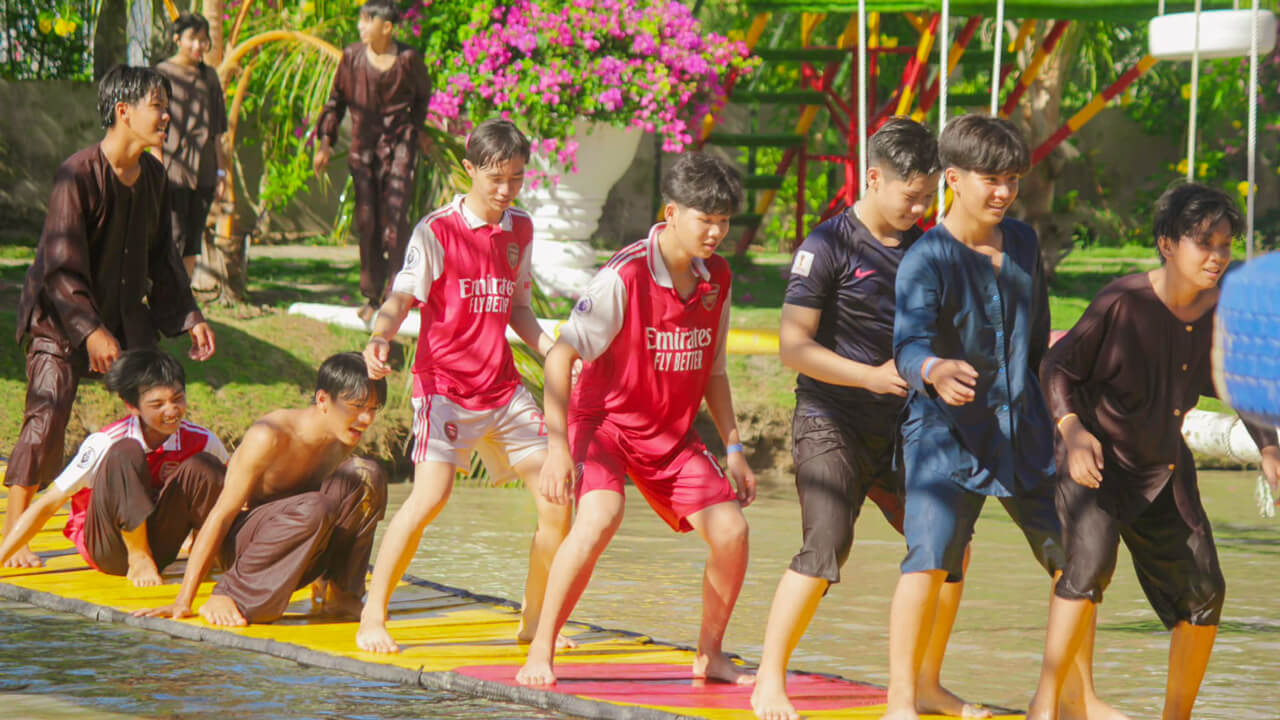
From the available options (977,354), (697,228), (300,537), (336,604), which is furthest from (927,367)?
(336,604)

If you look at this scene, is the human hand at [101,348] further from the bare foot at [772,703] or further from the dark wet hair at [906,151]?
the dark wet hair at [906,151]

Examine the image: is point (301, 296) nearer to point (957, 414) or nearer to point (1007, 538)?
point (1007, 538)

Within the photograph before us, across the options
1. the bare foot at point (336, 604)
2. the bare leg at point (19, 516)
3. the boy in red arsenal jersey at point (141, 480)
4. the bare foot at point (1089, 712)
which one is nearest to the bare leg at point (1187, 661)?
the bare foot at point (1089, 712)

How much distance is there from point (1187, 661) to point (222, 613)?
3.09m

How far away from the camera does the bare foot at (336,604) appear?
6.01 metres

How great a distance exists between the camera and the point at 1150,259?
19.9 m

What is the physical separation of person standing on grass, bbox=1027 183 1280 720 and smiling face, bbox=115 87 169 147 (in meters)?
3.52

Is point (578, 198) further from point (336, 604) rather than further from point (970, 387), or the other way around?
point (970, 387)

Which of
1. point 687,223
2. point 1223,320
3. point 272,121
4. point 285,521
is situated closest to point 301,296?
point 272,121

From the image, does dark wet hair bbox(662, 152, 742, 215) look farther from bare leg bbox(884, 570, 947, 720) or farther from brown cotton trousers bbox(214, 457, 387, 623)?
brown cotton trousers bbox(214, 457, 387, 623)

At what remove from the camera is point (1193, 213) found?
4285mm

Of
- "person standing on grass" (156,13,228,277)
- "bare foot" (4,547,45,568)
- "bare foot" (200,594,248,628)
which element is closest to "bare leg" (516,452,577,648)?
"bare foot" (200,594,248,628)

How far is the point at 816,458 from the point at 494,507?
4.91 meters

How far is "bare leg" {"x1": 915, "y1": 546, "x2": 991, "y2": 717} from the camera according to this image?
15.3ft
